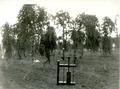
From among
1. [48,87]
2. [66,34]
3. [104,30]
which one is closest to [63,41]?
[66,34]

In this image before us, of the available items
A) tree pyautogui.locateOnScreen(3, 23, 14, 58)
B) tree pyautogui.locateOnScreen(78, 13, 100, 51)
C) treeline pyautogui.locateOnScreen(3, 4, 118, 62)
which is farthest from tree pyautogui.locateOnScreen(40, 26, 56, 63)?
tree pyautogui.locateOnScreen(78, 13, 100, 51)

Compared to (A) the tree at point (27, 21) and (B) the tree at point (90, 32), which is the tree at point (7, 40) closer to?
(A) the tree at point (27, 21)

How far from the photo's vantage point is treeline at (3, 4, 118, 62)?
10398mm

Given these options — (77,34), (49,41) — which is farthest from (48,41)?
(77,34)

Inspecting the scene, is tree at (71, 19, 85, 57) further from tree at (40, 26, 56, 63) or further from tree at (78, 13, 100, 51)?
tree at (40, 26, 56, 63)

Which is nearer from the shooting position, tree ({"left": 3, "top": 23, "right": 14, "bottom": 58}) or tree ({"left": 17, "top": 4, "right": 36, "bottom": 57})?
tree ({"left": 17, "top": 4, "right": 36, "bottom": 57})

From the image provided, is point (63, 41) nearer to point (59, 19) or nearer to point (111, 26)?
point (59, 19)

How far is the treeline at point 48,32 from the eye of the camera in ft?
34.1

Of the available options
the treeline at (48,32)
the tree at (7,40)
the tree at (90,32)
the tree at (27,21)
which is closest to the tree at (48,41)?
the treeline at (48,32)

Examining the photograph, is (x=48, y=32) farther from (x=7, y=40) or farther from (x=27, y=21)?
(x=7, y=40)

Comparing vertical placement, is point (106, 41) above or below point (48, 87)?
above

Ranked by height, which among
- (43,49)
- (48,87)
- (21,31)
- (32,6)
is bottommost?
(48,87)

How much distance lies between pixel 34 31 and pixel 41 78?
6.64 ft

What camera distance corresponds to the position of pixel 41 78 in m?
10.1
